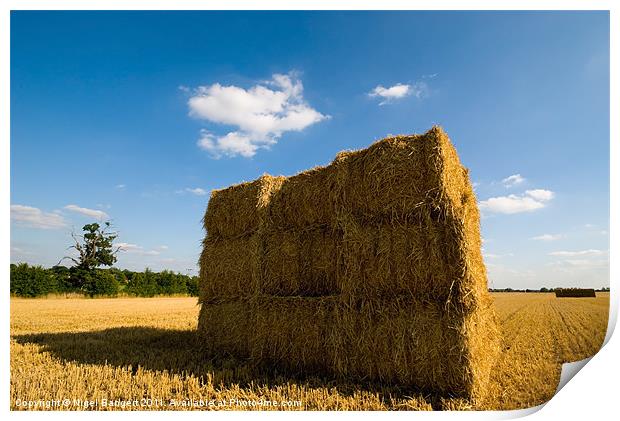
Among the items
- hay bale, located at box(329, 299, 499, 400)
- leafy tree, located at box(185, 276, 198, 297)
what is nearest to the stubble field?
hay bale, located at box(329, 299, 499, 400)

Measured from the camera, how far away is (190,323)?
28.0 feet

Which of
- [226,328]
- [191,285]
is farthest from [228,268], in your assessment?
[191,285]

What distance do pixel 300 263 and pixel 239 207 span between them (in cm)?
137

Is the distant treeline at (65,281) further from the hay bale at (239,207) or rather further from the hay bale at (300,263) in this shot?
the hay bale at (300,263)

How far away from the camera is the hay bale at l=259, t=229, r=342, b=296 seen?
4.32 metres

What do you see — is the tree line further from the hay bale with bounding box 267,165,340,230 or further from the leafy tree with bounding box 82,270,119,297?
the hay bale with bounding box 267,165,340,230

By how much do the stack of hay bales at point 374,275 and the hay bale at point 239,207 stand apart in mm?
28

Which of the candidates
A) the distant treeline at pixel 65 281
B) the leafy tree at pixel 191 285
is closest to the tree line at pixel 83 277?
the distant treeline at pixel 65 281

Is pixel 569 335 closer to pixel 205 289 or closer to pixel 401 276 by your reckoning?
pixel 401 276

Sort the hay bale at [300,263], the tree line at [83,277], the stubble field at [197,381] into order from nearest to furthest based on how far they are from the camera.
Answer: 1. the stubble field at [197,381]
2. the hay bale at [300,263]
3. the tree line at [83,277]

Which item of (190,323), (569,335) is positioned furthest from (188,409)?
(569,335)

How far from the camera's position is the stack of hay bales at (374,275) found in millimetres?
3518
